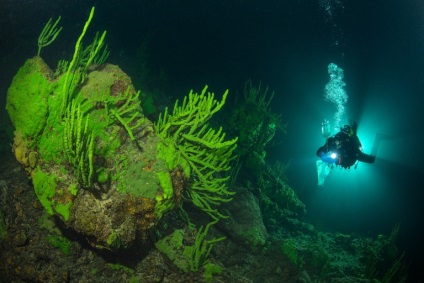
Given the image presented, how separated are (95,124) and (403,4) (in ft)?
48.5

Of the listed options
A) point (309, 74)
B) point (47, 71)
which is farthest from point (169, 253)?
point (309, 74)

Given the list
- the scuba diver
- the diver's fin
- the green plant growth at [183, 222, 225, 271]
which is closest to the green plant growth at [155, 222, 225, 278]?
the green plant growth at [183, 222, 225, 271]

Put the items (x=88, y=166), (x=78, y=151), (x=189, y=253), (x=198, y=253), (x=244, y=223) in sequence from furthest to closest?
1. (x=244, y=223)
2. (x=189, y=253)
3. (x=198, y=253)
4. (x=88, y=166)
5. (x=78, y=151)

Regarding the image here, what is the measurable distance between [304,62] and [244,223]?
911cm

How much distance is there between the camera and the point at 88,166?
2.93 m

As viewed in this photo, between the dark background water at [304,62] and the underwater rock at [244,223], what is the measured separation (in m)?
4.61

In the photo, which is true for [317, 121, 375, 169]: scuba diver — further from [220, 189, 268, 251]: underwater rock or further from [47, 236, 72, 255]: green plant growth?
[47, 236, 72, 255]: green plant growth

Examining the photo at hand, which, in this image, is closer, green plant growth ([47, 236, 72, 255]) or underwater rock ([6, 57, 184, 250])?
underwater rock ([6, 57, 184, 250])

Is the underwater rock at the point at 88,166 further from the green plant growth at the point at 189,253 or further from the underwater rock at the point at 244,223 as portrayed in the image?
the underwater rock at the point at 244,223

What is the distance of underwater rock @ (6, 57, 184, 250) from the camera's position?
3.00 meters

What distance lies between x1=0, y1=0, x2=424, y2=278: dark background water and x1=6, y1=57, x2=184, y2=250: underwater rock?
3855 millimetres

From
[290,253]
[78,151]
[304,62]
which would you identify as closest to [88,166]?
[78,151]

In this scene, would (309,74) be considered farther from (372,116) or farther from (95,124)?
(95,124)

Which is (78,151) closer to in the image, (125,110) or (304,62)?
(125,110)
